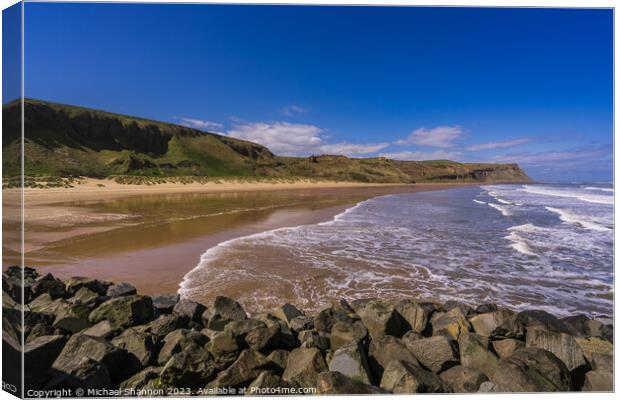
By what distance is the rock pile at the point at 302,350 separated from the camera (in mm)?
3004

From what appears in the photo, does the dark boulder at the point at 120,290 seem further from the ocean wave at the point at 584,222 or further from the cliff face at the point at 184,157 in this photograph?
the cliff face at the point at 184,157

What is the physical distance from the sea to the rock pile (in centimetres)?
162

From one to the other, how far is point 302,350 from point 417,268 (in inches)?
210

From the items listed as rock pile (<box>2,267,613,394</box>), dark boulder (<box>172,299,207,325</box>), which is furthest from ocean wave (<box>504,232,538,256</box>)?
dark boulder (<box>172,299,207,325</box>)

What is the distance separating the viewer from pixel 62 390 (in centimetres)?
293

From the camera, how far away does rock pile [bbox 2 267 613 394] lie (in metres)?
3.00

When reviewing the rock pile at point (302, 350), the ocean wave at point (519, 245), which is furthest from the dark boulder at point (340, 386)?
the ocean wave at point (519, 245)

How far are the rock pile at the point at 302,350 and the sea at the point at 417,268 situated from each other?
162 cm

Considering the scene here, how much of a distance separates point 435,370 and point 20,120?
14.8ft

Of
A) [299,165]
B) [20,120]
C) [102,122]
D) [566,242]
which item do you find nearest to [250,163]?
[299,165]

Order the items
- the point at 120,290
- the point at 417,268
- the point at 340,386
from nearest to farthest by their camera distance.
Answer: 1. the point at 340,386
2. the point at 120,290
3. the point at 417,268

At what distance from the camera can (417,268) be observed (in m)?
8.11

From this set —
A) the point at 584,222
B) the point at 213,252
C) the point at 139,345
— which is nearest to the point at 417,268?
the point at 213,252

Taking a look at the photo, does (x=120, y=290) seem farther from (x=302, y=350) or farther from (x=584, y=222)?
(x=584, y=222)
